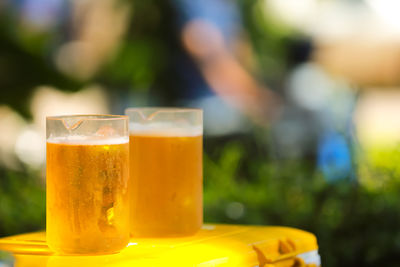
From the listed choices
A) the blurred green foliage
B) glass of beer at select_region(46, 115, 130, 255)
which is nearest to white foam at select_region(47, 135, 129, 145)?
glass of beer at select_region(46, 115, 130, 255)

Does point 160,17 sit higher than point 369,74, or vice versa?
point 160,17

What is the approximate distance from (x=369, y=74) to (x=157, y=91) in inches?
74.4

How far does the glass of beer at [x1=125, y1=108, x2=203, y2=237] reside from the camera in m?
1.60

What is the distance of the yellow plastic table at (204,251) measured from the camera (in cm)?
134

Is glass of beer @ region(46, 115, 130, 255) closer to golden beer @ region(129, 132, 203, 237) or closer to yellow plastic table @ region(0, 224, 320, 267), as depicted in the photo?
yellow plastic table @ region(0, 224, 320, 267)

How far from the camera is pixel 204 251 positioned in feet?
4.69

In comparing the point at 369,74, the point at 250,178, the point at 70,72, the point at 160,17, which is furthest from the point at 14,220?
the point at 369,74

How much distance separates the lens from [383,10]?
555 centimetres

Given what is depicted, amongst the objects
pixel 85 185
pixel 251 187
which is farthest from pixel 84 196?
pixel 251 187

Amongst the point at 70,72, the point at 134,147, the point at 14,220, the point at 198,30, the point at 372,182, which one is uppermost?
the point at 198,30

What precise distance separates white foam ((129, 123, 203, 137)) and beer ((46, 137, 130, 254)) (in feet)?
0.66

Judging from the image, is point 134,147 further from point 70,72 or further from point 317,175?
point 70,72

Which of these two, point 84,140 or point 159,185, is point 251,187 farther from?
point 84,140

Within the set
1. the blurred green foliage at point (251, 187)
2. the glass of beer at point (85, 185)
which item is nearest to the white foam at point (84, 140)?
the glass of beer at point (85, 185)
